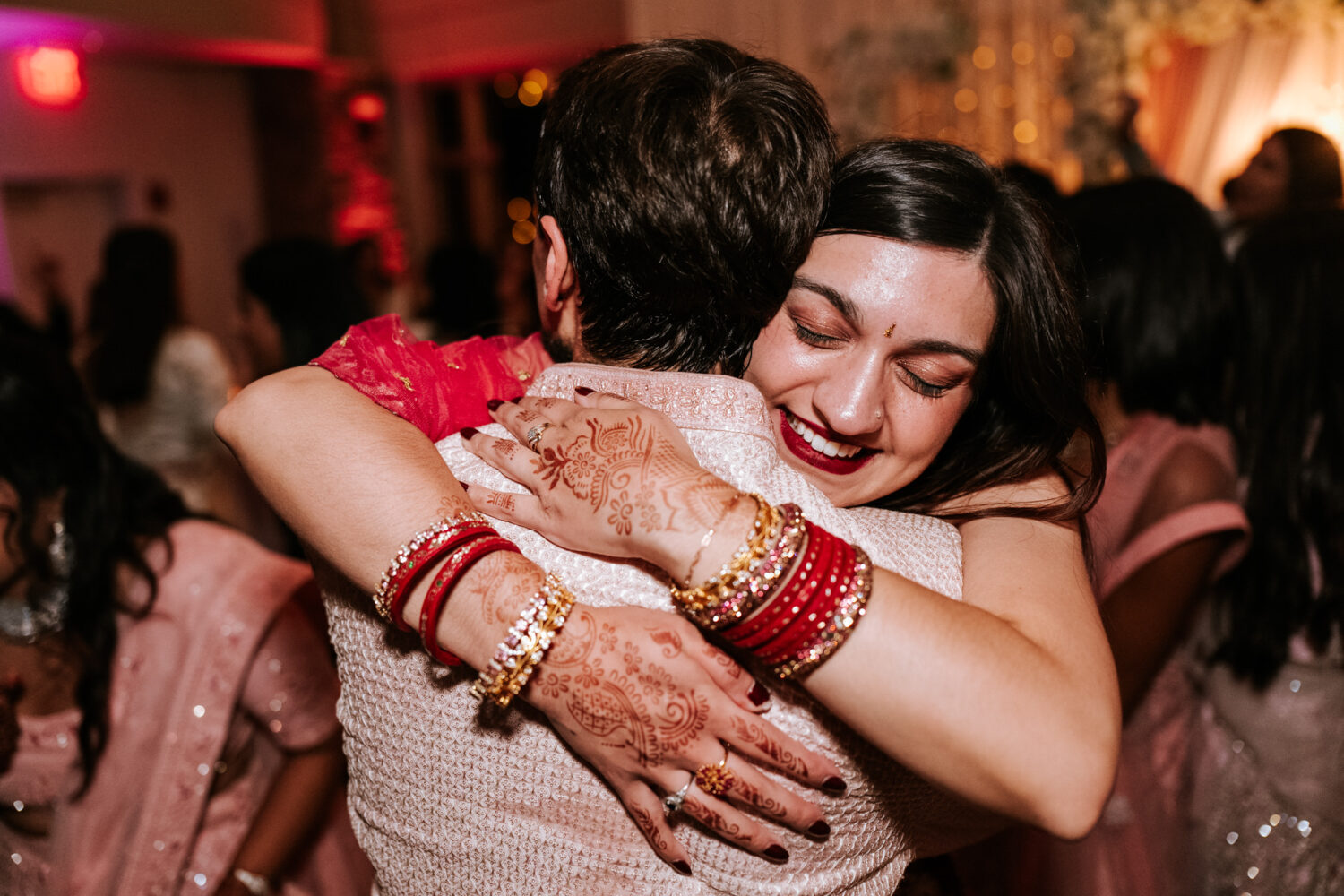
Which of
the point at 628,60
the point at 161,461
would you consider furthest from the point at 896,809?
the point at 161,461

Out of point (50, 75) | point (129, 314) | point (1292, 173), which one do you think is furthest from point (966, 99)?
point (50, 75)

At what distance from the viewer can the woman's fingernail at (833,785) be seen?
87 cm

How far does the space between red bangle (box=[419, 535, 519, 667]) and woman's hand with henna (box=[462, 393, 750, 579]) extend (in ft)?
0.20

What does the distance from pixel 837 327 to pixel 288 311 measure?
3.02 metres

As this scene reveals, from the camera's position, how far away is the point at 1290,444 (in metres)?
1.96

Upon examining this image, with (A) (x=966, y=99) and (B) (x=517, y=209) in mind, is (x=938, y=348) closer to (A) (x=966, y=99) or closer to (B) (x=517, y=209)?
(A) (x=966, y=99)

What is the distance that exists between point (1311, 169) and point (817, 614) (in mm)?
4009

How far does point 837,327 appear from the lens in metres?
1.07

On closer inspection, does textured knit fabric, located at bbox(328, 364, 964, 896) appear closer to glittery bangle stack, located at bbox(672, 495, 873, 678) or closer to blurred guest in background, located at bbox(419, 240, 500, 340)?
glittery bangle stack, located at bbox(672, 495, 873, 678)

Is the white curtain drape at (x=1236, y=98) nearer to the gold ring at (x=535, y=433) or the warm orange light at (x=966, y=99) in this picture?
the warm orange light at (x=966, y=99)

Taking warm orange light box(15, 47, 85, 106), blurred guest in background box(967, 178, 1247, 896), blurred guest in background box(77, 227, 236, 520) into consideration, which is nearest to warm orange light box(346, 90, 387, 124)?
warm orange light box(15, 47, 85, 106)

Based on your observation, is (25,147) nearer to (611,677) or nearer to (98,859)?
(98,859)

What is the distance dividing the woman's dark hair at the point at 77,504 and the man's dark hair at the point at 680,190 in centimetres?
121

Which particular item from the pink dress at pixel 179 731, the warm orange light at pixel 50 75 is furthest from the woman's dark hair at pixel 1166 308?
the warm orange light at pixel 50 75
